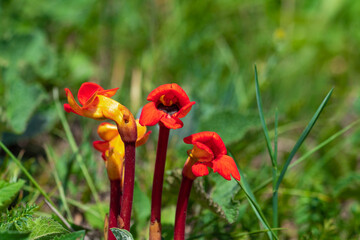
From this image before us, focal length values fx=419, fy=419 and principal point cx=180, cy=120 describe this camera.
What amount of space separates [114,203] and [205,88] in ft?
5.49

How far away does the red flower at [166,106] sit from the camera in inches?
41.0

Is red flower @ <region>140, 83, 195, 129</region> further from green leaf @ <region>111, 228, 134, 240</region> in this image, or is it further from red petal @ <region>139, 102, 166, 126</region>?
green leaf @ <region>111, 228, 134, 240</region>

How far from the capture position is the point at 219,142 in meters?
1.11

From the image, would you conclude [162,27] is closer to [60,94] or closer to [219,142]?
[60,94]

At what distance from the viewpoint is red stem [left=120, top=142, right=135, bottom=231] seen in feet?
3.76

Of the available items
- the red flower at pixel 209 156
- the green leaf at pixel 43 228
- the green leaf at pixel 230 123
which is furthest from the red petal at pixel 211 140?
the green leaf at pixel 230 123

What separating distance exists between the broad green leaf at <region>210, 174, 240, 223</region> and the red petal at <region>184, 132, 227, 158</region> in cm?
30

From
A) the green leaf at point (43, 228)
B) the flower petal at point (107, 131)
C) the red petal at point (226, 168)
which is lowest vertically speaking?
the green leaf at point (43, 228)

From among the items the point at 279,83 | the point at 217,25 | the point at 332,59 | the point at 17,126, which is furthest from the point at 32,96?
the point at 332,59

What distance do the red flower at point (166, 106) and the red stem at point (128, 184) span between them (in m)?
0.12

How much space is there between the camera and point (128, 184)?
117cm

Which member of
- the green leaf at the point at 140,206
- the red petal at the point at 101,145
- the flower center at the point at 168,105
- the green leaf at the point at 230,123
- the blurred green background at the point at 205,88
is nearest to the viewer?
the flower center at the point at 168,105

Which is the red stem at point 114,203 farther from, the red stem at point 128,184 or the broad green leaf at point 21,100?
the broad green leaf at point 21,100

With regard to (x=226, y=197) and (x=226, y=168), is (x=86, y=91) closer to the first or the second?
(x=226, y=168)
